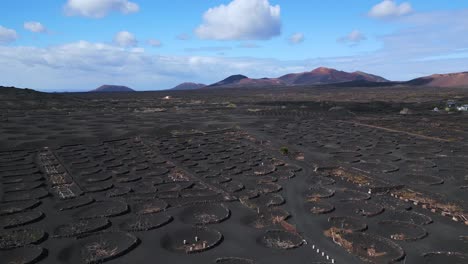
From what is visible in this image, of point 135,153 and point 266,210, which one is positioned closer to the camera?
point 266,210

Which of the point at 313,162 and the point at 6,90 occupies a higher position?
the point at 6,90

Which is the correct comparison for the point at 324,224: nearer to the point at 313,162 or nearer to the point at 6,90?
the point at 313,162

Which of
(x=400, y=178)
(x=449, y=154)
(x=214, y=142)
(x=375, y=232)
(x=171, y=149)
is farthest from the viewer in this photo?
(x=214, y=142)

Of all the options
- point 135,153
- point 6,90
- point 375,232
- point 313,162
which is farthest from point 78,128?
point 6,90

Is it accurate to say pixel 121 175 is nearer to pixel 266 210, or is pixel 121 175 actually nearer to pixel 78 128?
pixel 266 210

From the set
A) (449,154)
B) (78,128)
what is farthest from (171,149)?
(449,154)

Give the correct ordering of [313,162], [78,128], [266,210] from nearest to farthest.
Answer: [266,210], [313,162], [78,128]
